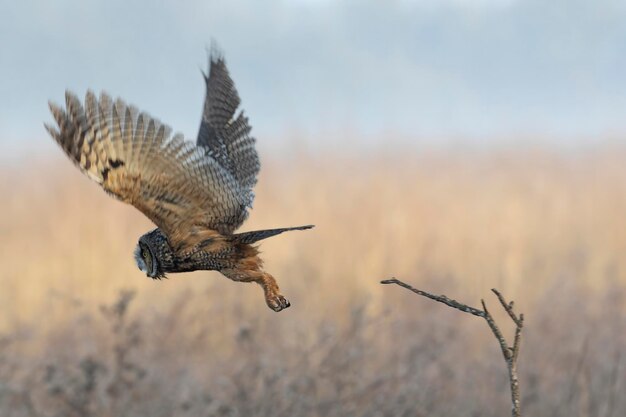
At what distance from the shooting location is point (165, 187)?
5.86ft

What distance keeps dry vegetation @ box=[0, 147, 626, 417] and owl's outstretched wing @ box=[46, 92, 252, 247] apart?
1807 mm

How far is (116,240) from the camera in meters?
5.70

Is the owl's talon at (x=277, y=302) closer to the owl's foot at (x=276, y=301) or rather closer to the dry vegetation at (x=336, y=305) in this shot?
the owl's foot at (x=276, y=301)

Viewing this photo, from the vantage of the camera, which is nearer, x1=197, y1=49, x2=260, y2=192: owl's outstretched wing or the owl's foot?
the owl's foot

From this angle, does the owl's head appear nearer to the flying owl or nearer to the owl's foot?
the flying owl

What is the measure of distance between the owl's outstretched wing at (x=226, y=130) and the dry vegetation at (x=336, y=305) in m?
1.18

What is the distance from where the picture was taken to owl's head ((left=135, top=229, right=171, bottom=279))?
65.9 inches

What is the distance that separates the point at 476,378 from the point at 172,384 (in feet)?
4.61

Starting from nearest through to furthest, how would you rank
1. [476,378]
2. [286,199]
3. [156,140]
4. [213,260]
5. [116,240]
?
1. [213,260]
2. [156,140]
3. [476,378]
4. [116,240]
5. [286,199]

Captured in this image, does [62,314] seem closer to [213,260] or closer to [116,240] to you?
[116,240]

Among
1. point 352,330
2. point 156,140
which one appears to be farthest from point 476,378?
point 156,140

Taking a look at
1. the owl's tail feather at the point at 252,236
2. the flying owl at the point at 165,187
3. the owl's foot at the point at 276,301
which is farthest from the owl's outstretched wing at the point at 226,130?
the owl's foot at the point at 276,301

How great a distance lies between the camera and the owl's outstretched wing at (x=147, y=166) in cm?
176

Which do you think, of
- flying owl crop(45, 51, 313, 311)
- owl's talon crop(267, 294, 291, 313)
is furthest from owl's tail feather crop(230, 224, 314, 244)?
owl's talon crop(267, 294, 291, 313)
